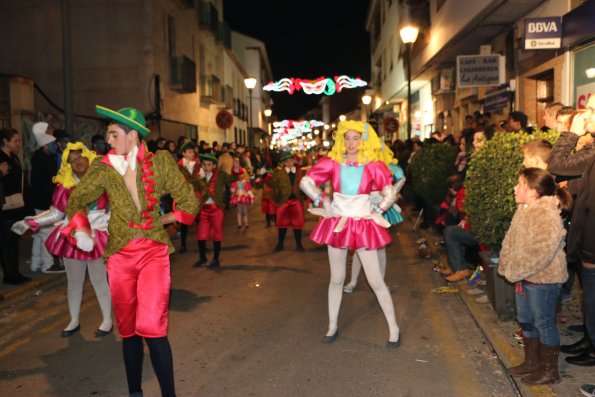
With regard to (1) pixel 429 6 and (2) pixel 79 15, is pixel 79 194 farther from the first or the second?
(1) pixel 429 6

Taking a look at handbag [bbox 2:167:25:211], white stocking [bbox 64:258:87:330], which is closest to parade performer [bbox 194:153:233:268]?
handbag [bbox 2:167:25:211]

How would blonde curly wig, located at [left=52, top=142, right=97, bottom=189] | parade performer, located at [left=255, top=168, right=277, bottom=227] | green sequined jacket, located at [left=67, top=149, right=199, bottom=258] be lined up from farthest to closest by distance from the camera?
parade performer, located at [left=255, top=168, right=277, bottom=227], blonde curly wig, located at [left=52, top=142, right=97, bottom=189], green sequined jacket, located at [left=67, top=149, right=199, bottom=258]

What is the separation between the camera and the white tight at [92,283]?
5.92m

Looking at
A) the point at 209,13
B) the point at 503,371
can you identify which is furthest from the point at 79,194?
the point at 209,13

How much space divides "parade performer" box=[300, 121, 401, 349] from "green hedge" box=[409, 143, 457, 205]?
5.90 m

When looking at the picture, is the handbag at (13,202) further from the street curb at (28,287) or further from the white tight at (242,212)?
the white tight at (242,212)

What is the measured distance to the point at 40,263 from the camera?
904cm

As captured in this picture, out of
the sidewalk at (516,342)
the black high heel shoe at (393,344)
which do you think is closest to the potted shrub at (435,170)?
the sidewalk at (516,342)

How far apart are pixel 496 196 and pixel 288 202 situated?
5069 mm

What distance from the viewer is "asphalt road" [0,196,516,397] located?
456 cm

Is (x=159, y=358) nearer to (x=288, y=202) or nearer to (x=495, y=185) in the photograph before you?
(x=495, y=185)

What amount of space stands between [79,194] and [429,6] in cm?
1996

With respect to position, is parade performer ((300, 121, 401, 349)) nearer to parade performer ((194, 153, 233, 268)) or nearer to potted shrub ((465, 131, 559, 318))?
potted shrub ((465, 131, 559, 318))

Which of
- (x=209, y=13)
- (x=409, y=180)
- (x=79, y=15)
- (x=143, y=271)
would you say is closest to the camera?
(x=143, y=271)
